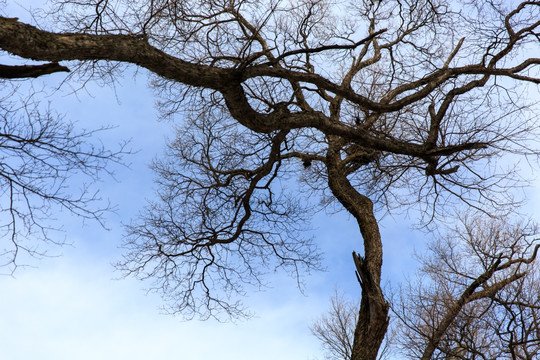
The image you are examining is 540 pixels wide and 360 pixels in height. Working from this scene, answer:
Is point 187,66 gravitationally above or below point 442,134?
below

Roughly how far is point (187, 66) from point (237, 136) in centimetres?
332

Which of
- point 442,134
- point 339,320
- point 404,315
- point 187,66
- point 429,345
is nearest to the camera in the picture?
point 187,66

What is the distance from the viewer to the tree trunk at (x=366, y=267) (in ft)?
26.7

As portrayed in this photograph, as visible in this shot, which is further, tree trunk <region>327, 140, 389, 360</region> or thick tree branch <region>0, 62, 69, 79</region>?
tree trunk <region>327, 140, 389, 360</region>

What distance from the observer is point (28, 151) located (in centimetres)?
625

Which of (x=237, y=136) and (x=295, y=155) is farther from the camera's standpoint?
(x=295, y=155)

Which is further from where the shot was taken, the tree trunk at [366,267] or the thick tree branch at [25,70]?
the tree trunk at [366,267]

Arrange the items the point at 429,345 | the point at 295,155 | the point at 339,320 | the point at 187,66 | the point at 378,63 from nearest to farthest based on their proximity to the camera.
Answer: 1. the point at 187,66
2. the point at 429,345
3. the point at 295,155
4. the point at 378,63
5. the point at 339,320

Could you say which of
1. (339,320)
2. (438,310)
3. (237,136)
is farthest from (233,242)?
(339,320)

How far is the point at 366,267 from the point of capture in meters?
8.65

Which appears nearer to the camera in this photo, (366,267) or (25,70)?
(25,70)

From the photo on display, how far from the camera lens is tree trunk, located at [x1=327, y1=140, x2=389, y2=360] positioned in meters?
8.12

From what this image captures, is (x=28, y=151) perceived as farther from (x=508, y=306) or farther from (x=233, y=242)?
(x=508, y=306)

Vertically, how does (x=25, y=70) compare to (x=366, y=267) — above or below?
above
